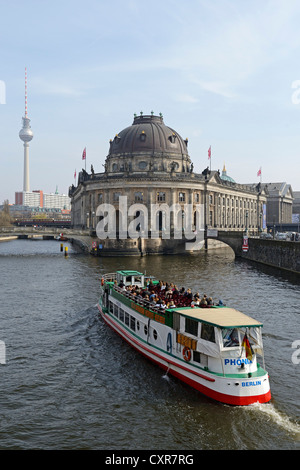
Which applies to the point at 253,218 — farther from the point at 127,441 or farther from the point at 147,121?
the point at 127,441

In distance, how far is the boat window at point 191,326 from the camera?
63.9 feet

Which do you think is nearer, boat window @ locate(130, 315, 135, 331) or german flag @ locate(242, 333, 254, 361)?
german flag @ locate(242, 333, 254, 361)

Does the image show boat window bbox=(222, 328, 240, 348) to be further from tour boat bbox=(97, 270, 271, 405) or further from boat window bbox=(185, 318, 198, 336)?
boat window bbox=(185, 318, 198, 336)

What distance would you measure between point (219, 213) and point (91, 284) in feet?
221

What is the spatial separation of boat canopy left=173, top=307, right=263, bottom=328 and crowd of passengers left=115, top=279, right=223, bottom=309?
1908mm

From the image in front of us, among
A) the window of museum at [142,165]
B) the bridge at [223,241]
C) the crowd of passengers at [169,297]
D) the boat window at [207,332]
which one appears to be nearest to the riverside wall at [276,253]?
the bridge at [223,241]

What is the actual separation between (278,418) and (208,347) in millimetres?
3863

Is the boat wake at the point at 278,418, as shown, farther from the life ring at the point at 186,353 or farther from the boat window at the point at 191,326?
the boat window at the point at 191,326

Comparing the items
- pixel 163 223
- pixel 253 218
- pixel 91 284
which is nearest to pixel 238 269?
pixel 91 284

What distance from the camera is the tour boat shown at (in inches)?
692

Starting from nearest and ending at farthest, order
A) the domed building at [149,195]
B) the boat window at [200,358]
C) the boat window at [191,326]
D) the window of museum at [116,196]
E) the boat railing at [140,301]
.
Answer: the boat window at [200,358], the boat window at [191,326], the boat railing at [140,301], the domed building at [149,195], the window of museum at [116,196]

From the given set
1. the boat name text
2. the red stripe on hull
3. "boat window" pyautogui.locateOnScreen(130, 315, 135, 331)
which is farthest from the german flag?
"boat window" pyautogui.locateOnScreen(130, 315, 135, 331)

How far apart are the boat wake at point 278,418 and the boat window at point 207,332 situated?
10.4 feet

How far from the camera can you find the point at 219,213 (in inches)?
4267
